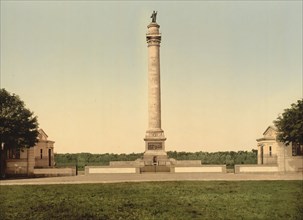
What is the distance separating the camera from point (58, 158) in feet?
309

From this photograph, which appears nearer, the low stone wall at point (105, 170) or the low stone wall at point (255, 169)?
the low stone wall at point (105, 170)

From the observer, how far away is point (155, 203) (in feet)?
57.9

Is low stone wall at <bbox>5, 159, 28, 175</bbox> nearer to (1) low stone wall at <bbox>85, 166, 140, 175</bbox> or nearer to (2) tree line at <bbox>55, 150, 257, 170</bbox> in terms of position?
(1) low stone wall at <bbox>85, 166, 140, 175</bbox>

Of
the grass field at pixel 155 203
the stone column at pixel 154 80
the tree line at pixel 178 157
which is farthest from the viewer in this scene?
the tree line at pixel 178 157

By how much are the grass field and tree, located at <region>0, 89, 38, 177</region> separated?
1388cm

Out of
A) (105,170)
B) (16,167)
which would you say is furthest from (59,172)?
(105,170)

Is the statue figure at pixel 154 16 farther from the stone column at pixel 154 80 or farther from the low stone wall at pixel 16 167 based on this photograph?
the low stone wall at pixel 16 167

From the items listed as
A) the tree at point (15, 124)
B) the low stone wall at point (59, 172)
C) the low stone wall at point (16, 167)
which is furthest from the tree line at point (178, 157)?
the tree at point (15, 124)

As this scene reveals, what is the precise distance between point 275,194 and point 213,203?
14.3 feet

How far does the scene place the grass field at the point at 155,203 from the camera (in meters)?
14.9

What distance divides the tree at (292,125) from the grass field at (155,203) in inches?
655

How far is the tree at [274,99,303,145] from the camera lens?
1511 inches

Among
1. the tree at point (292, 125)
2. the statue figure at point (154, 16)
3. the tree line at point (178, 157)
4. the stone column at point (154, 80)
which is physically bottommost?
the tree line at point (178, 157)

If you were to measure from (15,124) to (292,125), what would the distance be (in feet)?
80.2
